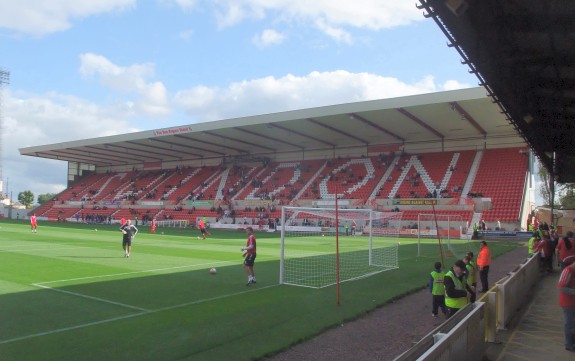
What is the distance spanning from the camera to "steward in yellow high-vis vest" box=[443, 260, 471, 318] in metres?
7.91

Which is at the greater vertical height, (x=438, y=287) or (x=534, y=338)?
(x=438, y=287)

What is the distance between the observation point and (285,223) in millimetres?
22141

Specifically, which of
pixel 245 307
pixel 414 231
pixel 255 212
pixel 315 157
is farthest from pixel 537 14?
pixel 315 157

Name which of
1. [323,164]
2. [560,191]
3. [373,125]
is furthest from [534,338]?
[560,191]

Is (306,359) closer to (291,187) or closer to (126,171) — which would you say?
(291,187)

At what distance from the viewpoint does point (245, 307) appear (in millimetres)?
10023

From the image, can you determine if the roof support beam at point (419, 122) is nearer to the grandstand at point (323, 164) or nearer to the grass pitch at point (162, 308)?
the grandstand at point (323, 164)

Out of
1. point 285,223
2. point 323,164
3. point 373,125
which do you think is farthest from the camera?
point 323,164

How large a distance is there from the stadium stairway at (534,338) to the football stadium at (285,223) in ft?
0.81

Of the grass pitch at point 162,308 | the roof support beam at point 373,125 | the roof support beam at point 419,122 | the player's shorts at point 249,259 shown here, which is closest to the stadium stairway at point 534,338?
the grass pitch at point 162,308

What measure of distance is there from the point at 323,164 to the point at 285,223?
31.4 metres

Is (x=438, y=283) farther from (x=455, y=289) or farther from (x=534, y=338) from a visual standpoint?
(x=534, y=338)

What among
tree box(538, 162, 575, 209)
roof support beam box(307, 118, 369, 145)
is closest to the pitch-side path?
roof support beam box(307, 118, 369, 145)

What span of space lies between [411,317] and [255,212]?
4044 cm
